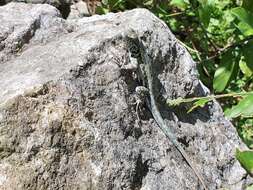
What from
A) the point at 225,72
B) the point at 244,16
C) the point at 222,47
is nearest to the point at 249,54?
the point at 225,72

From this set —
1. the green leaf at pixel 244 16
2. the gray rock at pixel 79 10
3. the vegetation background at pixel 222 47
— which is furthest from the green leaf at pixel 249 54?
the gray rock at pixel 79 10

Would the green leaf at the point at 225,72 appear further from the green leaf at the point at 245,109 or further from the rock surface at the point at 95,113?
the green leaf at the point at 245,109

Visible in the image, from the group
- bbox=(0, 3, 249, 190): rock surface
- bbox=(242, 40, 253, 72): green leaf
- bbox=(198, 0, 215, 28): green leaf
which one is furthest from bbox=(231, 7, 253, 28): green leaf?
bbox=(0, 3, 249, 190): rock surface

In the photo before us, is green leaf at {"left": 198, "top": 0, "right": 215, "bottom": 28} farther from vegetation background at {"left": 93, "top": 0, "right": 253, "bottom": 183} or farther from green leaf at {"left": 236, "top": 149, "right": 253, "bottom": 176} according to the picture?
green leaf at {"left": 236, "top": 149, "right": 253, "bottom": 176}

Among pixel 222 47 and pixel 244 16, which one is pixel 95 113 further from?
pixel 222 47

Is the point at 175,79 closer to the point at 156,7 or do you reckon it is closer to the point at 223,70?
the point at 223,70

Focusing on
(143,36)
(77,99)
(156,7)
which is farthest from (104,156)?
(156,7)
